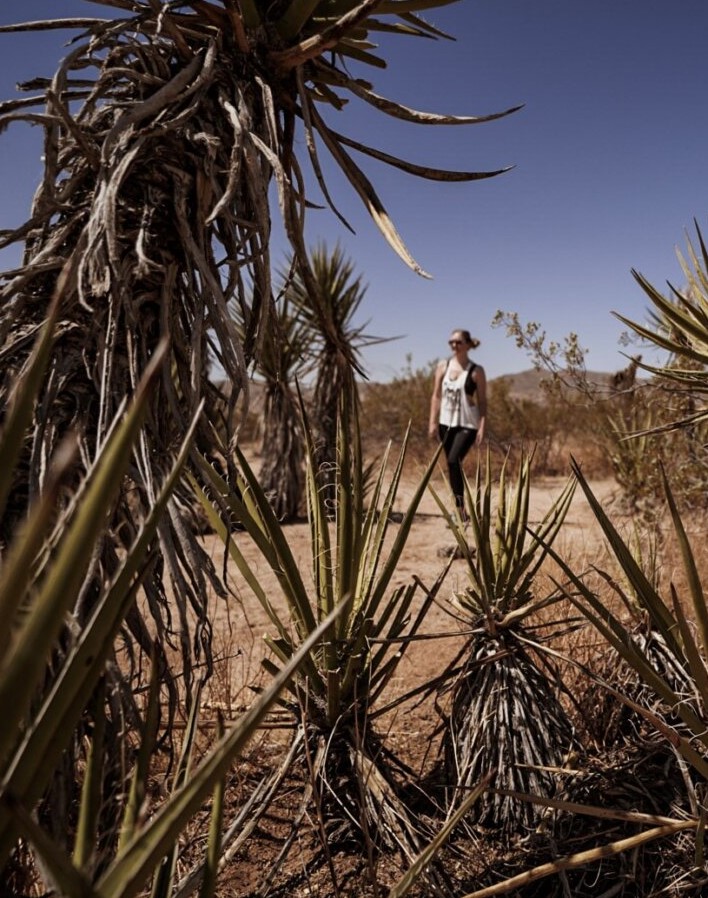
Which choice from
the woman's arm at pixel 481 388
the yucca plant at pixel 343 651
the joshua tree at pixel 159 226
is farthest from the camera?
the woman's arm at pixel 481 388

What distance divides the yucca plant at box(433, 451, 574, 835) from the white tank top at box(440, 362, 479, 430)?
11.1ft

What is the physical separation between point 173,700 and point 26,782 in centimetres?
63

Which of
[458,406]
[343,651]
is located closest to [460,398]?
[458,406]

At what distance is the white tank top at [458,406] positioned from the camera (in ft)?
16.9

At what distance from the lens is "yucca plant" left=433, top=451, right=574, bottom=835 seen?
167cm

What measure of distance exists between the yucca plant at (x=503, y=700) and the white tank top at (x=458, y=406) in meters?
3.38

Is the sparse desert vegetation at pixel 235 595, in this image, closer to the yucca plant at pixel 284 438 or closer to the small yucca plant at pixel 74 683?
the small yucca plant at pixel 74 683

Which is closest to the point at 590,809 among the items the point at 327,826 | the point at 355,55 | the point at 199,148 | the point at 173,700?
the point at 327,826

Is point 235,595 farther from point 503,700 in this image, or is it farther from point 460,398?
point 460,398

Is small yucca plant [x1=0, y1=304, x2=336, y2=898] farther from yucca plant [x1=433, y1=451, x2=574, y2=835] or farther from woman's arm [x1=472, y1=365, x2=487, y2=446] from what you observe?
woman's arm [x1=472, y1=365, x2=487, y2=446]

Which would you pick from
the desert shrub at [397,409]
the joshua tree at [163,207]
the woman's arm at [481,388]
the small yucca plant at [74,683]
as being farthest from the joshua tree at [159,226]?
the desert shrub at [397,409]

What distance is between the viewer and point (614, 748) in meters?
1.74

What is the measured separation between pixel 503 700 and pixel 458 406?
3.71 meters

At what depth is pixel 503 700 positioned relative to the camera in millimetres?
1703
